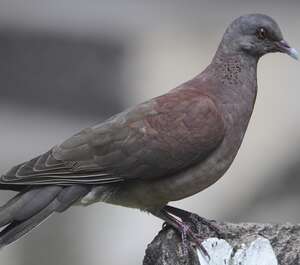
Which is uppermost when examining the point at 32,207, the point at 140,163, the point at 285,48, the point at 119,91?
the point at 119,91

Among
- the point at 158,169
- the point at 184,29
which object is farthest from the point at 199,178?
the point at 184,29

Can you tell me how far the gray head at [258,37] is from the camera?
6.95m

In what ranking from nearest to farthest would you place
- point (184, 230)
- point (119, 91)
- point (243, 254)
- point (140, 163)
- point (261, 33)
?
point (243, 254) → point (184, 230) → point (140, 163) → point (261, 33) → point (119, 91)

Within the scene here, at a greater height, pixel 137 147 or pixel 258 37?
pixel 258 37

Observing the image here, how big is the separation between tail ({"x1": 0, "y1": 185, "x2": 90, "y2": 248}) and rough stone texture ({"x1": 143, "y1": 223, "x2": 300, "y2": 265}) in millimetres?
502

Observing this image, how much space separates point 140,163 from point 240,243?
739 mm

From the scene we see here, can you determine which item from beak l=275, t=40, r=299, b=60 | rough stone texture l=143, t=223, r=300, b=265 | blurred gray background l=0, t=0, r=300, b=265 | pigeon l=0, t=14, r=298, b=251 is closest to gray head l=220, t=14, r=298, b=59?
beak l=275, t=40, r=299, b=60

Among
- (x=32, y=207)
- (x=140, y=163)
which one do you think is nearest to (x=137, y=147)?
(x=140, y=163)

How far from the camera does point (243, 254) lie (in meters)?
6.12

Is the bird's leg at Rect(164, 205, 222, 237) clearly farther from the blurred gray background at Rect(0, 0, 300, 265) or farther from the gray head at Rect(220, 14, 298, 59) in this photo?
the blurred gray background at Rect(0, 0, 300, 265)

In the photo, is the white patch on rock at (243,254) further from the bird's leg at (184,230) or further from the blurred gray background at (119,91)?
the blurred gray background at (119,91)

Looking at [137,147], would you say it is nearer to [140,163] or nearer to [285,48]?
[140,163]

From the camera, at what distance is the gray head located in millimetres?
6949

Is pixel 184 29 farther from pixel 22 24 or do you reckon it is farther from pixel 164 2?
pixel 22 24
